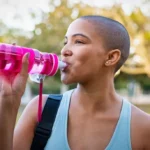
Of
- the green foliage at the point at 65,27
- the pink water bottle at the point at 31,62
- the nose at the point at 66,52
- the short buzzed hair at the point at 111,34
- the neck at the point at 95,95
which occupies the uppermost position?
the green foliage at the point at 65,27

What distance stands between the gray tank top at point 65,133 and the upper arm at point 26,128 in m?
0.07

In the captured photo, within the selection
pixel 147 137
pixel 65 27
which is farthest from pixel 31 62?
pixel 65 27

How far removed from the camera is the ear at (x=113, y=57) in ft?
4.71

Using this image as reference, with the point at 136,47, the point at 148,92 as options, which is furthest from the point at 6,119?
the point at 148,92

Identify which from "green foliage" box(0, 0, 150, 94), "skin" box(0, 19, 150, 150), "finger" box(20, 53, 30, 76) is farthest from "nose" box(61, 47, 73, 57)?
"green foliage" box(0, 0, 150, 94)

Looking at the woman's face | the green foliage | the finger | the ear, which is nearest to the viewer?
the finger

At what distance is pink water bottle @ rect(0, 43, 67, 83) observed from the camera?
3.79ft

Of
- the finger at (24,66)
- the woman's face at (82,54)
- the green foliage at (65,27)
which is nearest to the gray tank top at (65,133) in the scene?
the woman's face at (82,54)

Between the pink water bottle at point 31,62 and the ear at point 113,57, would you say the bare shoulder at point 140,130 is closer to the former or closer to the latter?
the ear at point 113,57

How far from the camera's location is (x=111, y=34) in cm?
145

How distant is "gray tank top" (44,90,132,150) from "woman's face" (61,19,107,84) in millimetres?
137

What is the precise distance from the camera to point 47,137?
4.38 feet

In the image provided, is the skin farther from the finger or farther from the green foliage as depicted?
the green foliage

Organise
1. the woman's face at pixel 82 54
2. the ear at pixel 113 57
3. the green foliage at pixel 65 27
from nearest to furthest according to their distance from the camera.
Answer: the woman's face at pixel 82 54 < the ear at pixel 113 57 < the green foliage at pixel 65 27
